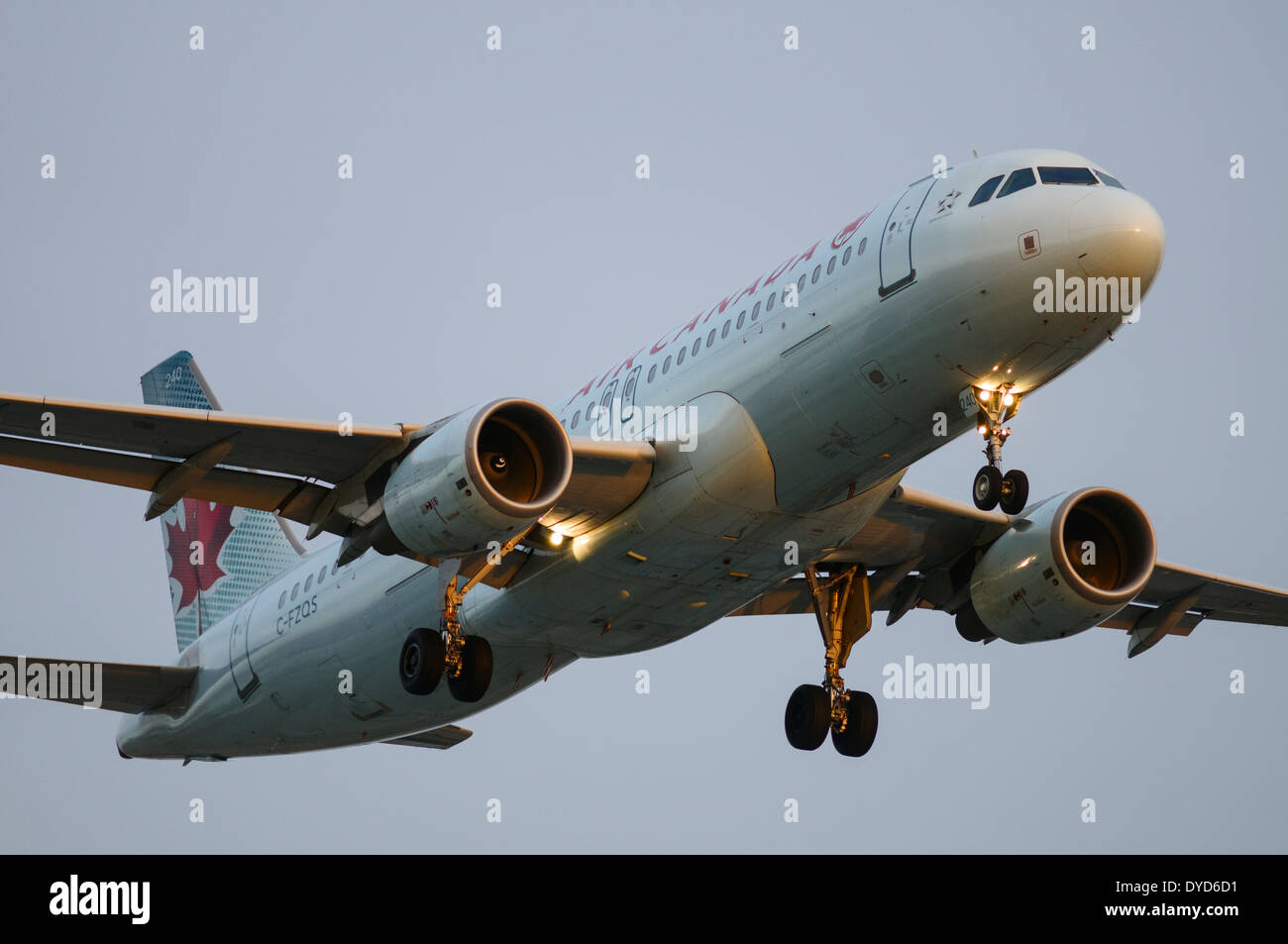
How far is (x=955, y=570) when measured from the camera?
30.4 metres

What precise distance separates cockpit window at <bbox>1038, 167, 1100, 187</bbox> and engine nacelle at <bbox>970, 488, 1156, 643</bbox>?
7856 mm

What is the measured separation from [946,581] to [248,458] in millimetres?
12560

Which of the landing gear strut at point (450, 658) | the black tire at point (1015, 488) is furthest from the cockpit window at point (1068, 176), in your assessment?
the landing gear strut at point (450, 658)

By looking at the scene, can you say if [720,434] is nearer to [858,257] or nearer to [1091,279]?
[858,257]

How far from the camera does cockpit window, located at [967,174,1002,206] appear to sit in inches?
862

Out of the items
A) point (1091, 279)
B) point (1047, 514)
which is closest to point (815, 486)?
point (1091, 279)

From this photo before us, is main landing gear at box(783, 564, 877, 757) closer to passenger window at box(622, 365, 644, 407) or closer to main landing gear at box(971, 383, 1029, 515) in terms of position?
passenger window at box(622, 365, 644, 407)

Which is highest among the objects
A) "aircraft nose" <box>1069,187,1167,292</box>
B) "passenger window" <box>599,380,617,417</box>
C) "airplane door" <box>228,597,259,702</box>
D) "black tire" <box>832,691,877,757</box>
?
"aircraft nose" <box>1069,187,1167,292</box>

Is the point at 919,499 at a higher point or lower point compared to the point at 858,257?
lower

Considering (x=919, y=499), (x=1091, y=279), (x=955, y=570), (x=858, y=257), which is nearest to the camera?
(x=1091, y=279)

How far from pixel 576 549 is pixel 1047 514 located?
8420 mm

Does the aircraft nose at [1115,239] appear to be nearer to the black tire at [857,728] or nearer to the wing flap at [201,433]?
the wing flap at [201,433]

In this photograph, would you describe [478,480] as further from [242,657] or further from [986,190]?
[242,657]

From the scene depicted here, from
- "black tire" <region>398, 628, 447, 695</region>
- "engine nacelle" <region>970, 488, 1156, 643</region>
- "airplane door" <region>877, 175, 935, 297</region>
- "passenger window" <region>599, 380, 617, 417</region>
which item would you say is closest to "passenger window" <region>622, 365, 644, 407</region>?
"passenger window" <region>599, 380, 617, 417</region>
